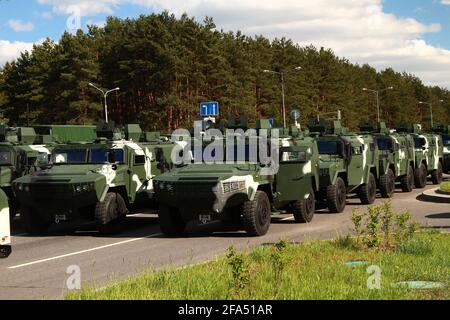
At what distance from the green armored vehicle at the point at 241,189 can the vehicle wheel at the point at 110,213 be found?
1.20m

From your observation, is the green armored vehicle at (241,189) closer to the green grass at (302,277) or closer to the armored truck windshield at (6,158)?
the green grass at (302,277)

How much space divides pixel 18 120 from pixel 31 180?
211ft

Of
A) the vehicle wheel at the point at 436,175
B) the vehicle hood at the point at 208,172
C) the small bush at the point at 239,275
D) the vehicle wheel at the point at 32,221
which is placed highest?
the vehicle hood at the point at 208,172

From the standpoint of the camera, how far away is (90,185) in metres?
13.5

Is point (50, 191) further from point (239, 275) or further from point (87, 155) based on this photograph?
point (239, 275)

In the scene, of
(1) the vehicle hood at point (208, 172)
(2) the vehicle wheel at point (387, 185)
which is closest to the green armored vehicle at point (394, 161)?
(2) the vehicle wheel at point (387, 185)

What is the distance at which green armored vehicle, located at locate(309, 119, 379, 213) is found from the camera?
16.8 metres

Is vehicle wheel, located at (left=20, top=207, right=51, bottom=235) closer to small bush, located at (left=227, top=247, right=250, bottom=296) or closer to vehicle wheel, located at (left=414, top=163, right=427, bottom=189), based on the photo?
small bush, located at (left=227, top=247, right=250, bottom=296)

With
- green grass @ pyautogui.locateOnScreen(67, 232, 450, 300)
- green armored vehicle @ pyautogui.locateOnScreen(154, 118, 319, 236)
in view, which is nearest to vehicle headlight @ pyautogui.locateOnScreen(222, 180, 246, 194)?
green armored vehicle @ pyautogui.locateOnScreen(154, 118, 319, 236)

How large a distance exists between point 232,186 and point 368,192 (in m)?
7.51

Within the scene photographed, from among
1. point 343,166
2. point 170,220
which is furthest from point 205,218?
point 343,166

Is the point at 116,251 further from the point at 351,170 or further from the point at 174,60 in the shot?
the point at 174,60

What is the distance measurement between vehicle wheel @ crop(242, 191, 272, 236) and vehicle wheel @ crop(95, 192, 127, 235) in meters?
2.98

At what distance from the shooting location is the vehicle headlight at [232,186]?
12.4 metres
